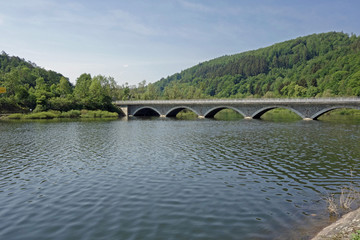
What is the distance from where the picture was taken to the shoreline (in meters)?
8.79

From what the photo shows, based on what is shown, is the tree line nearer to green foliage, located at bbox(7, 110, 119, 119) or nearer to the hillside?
the hillside

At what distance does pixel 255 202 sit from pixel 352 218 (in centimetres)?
411

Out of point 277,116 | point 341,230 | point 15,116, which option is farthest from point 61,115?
point 341,230

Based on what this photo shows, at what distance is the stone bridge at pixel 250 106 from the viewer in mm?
63781

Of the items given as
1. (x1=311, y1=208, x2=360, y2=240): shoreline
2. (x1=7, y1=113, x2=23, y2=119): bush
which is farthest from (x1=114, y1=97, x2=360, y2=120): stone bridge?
(x1=311, y1=208, x2=360, y2=240): shoreline

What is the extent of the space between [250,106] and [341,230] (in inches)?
2767

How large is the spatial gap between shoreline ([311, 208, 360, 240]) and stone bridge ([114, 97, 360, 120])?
195ft

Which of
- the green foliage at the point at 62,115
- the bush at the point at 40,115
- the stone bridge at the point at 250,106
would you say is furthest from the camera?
the bush at the point at 40,115

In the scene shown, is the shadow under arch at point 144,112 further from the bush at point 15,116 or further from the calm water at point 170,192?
the calm water at point 170,192

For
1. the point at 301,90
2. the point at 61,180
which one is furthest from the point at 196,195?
the point at 301,90

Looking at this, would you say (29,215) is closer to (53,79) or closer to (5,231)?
(5,231)

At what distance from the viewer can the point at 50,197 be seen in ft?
45.9

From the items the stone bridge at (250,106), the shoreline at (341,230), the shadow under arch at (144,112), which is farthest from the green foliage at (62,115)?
the shoreline at (341,230)

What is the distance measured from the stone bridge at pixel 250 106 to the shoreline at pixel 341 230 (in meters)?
59.5
